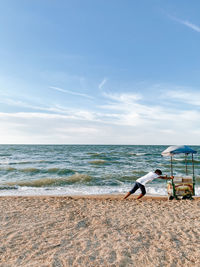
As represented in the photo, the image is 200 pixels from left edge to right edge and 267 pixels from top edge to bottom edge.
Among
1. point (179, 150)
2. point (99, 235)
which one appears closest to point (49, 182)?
point (179, 150)

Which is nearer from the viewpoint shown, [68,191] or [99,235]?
[99,235]

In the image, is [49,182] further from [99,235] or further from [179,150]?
[99,235]

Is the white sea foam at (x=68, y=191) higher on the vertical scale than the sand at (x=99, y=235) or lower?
lower

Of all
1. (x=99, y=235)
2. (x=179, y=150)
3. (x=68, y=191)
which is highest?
(x=179, y=150)

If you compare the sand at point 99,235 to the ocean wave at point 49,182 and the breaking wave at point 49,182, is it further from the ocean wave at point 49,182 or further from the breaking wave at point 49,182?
the ocean wave at point 49,182

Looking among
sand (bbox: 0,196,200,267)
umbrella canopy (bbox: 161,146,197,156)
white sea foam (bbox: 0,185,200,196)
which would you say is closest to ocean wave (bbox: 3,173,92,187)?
white sea foam (bbox: 0,185,200,196)

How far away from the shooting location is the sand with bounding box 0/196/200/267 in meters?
3.97

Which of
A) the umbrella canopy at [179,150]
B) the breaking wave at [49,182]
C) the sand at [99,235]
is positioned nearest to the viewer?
the sand at [99,235]

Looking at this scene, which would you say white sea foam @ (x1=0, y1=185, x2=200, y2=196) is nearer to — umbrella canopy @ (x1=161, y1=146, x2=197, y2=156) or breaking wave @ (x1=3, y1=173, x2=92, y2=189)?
breaking wave @ (x1=3, y1=173, x2=92, y2=189)

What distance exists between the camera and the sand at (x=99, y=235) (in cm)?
397

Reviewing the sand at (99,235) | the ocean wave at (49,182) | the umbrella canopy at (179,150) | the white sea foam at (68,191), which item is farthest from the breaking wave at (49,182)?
the umbrella canopy at (179,150)

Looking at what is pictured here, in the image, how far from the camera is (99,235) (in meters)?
5.08

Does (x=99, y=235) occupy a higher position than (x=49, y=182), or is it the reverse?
(x=99, y=235)

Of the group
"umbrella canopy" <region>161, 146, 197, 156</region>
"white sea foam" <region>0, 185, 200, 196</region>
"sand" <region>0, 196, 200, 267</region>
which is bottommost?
"white sea foam" <region>0, 185, 200, 196</region>
